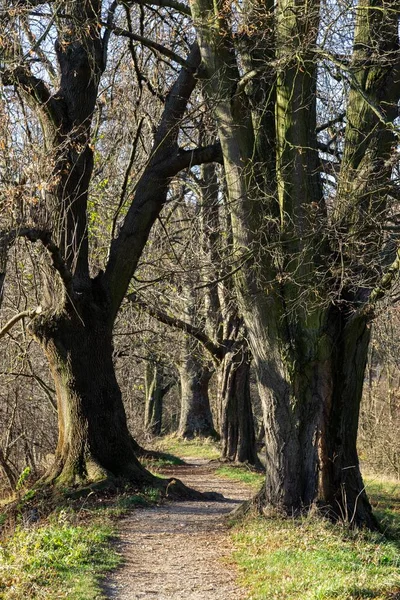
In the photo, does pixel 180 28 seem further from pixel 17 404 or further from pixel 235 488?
pixel 235 488

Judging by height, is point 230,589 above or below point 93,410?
below

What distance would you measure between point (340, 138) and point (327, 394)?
3428 millimetres

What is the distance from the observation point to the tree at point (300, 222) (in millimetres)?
9062

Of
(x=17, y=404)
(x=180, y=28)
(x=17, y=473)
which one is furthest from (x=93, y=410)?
(x=180, y=28)

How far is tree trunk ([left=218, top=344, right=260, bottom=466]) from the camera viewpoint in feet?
61.0

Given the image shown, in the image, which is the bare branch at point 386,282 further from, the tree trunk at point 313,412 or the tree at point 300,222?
the tree trunk at point 313,412

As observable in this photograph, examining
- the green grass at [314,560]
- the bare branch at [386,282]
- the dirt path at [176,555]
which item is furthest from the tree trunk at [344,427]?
Result: the dirt path at [176,555]

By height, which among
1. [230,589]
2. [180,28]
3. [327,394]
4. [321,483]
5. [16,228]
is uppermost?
[180,28]

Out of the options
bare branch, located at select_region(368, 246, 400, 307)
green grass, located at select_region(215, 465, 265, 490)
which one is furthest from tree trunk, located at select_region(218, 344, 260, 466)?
bare branch, located at select_region(368, 246, 400, 307)

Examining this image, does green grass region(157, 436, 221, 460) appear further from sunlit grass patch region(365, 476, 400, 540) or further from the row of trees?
the row of trees

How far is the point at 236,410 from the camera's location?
18688 millimetres

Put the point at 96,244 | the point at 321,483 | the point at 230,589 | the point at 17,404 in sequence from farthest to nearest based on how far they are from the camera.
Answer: the point at 96,244 < the point at 17,404 < the point at 321,483 < the point at 230,589

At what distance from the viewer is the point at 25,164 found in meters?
9.68

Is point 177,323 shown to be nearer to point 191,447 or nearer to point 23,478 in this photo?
point 23,478
